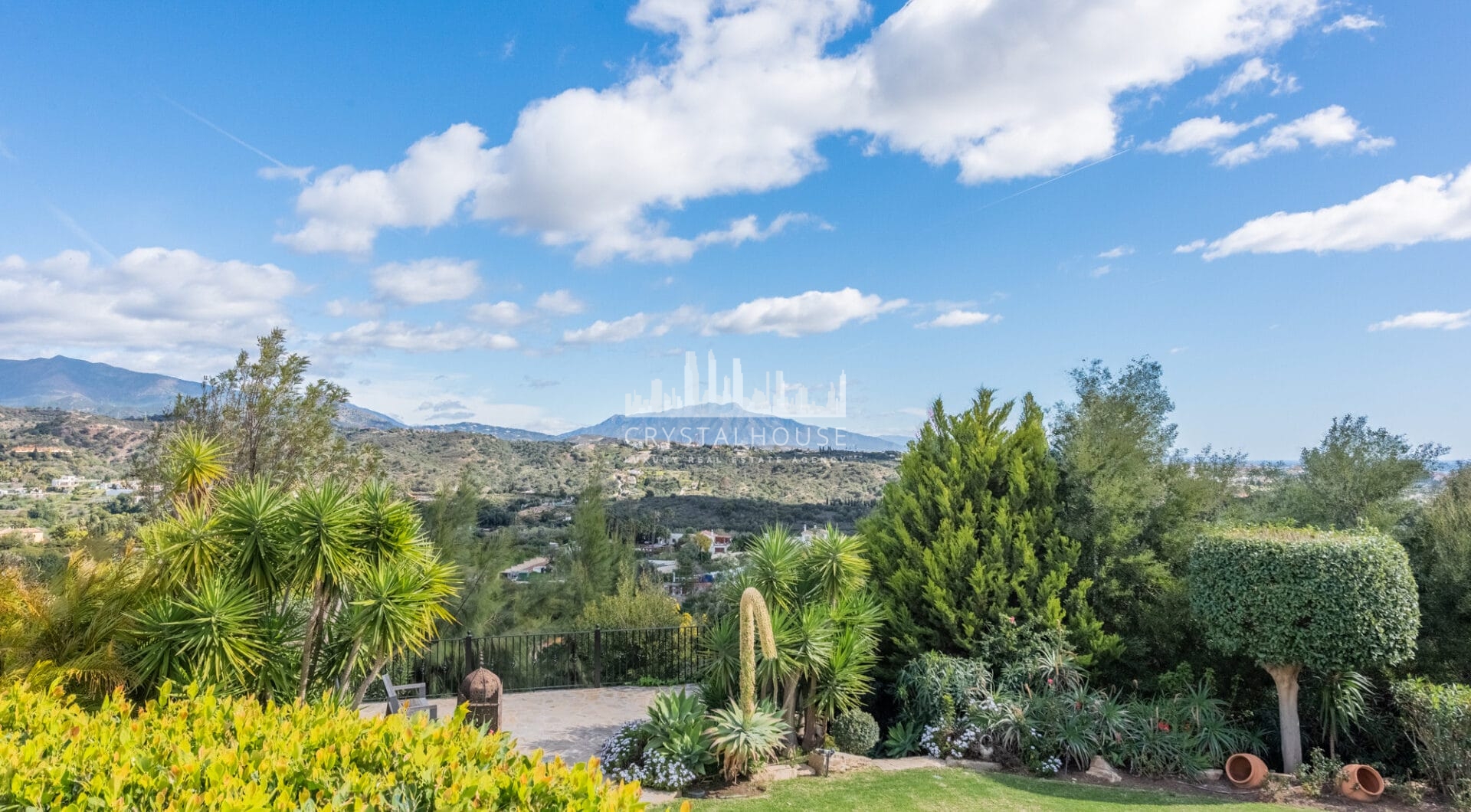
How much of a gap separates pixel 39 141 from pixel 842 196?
14.5 meters

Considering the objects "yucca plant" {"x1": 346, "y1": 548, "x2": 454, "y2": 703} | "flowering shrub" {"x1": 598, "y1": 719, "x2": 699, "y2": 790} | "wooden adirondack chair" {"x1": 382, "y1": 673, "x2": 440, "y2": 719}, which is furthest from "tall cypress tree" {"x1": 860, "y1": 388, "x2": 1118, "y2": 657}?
"wooden adirondack chair" {"x1": 382, "y1": 673, "x2": 440, "y2": 719}

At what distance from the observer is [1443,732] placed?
659 cm

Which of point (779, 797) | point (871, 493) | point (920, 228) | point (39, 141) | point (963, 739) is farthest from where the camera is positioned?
point (871, 493)

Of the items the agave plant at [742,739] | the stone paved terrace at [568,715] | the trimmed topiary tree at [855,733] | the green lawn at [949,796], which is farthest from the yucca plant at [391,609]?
the trimmed topiary tree at [855,733]

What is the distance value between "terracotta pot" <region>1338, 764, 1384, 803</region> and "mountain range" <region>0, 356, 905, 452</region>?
3547cm

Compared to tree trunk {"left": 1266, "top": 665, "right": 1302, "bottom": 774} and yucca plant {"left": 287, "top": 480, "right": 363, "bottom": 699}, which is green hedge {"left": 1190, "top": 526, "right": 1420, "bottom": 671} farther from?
yucca plant {"left": 287, "top": 480, "right": 363, "bottom": 699}

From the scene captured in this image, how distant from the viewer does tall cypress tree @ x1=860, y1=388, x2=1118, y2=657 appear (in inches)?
347

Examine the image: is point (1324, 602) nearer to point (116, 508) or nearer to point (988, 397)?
point (988, 397)

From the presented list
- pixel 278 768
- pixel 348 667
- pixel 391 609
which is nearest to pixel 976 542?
pixel 391 609

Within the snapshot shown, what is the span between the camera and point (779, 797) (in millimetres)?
6258

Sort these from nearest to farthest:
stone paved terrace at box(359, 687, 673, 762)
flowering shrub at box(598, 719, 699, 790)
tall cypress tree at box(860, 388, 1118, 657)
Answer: flowering shrub at box(598, 719, 699, 790), stone paved terrace at box(359, 687, 673, 762), tall cypress tree at box(860, 388, 1118, 657)

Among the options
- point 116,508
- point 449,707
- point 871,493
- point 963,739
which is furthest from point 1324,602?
point 871,493

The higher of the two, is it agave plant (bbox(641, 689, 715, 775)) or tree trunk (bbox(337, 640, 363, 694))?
tree trunk (bbox(337, 640, 363, 694))

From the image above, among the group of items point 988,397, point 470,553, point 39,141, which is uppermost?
point 39,141
